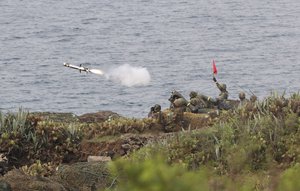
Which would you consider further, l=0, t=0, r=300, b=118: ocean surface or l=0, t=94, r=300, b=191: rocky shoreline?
l=0, t=0, r=300, b=118: ocean surface

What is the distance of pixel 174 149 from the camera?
60.6 ft

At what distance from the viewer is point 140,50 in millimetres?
90938

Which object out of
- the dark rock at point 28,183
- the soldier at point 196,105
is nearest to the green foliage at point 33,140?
the dark rock at point 28,183

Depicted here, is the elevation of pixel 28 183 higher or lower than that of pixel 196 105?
higher

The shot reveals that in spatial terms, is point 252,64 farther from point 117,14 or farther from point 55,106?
point 117,14

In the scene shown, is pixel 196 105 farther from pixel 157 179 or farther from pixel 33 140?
pixel 157 179

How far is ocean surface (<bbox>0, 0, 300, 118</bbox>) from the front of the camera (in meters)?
67.2

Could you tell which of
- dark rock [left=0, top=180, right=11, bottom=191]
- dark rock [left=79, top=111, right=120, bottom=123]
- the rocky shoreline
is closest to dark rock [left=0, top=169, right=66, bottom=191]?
dark rock [left=0, top=180, right=11, bottom=191]

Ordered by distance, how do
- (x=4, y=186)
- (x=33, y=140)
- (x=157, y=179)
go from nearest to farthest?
(x=157, y=179), (x=4, y=186), (x=33, y=140)

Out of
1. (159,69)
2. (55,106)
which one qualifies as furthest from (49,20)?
(55,106)

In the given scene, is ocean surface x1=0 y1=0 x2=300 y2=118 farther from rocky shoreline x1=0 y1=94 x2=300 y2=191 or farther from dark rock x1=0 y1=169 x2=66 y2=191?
dark rock x1=0 y1=169 x2=66 y2=191

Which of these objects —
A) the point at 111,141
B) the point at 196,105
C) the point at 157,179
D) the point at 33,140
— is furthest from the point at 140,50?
the point at 157,179

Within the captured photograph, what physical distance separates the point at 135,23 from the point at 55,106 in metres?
47.4

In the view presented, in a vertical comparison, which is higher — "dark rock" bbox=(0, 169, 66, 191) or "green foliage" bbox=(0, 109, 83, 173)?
"dark rock" bbox=(0, 169, 66, 191)
